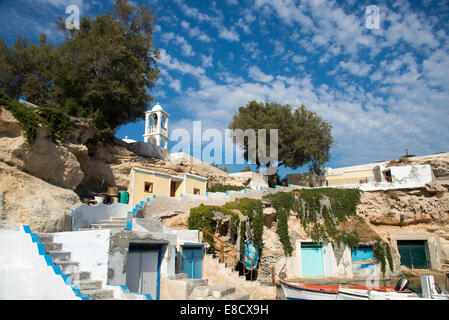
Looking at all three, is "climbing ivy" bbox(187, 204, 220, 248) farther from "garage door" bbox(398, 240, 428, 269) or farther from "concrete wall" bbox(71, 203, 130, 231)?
"garage door" bbox(398, 240, 428, 269)

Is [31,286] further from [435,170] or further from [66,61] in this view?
[435,170]

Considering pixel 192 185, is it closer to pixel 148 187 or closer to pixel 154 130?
pixel 148 187

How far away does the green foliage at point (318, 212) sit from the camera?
61.7 feet

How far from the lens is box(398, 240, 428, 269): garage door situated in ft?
70.4

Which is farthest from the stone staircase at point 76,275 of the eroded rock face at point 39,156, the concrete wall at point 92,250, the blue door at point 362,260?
the blue door at point 362,260

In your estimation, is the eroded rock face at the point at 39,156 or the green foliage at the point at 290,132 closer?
the eroded rock face at the point at 39,156

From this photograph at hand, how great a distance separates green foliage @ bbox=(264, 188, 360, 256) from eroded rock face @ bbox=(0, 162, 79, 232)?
1232 cm

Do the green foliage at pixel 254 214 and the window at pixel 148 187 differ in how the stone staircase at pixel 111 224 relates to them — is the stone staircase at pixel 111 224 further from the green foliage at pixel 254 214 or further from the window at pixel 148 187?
the green foliage at pixel 254 214

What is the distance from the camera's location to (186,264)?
34.4ft

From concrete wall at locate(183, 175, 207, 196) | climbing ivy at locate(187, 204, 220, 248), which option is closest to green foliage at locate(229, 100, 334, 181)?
concrete wall at locate(183, 175, 207, 196)

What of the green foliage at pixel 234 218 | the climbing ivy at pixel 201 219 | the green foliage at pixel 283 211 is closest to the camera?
the climbing ivy at pixel 201 219

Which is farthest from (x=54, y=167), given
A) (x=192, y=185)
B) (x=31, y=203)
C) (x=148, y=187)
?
(x=192, y=185)

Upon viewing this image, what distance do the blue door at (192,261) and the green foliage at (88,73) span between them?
10681 millimetres

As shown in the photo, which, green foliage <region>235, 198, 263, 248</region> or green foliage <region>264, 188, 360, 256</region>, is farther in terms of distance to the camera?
green foliage <region>264, 188, 360, 256</region>
